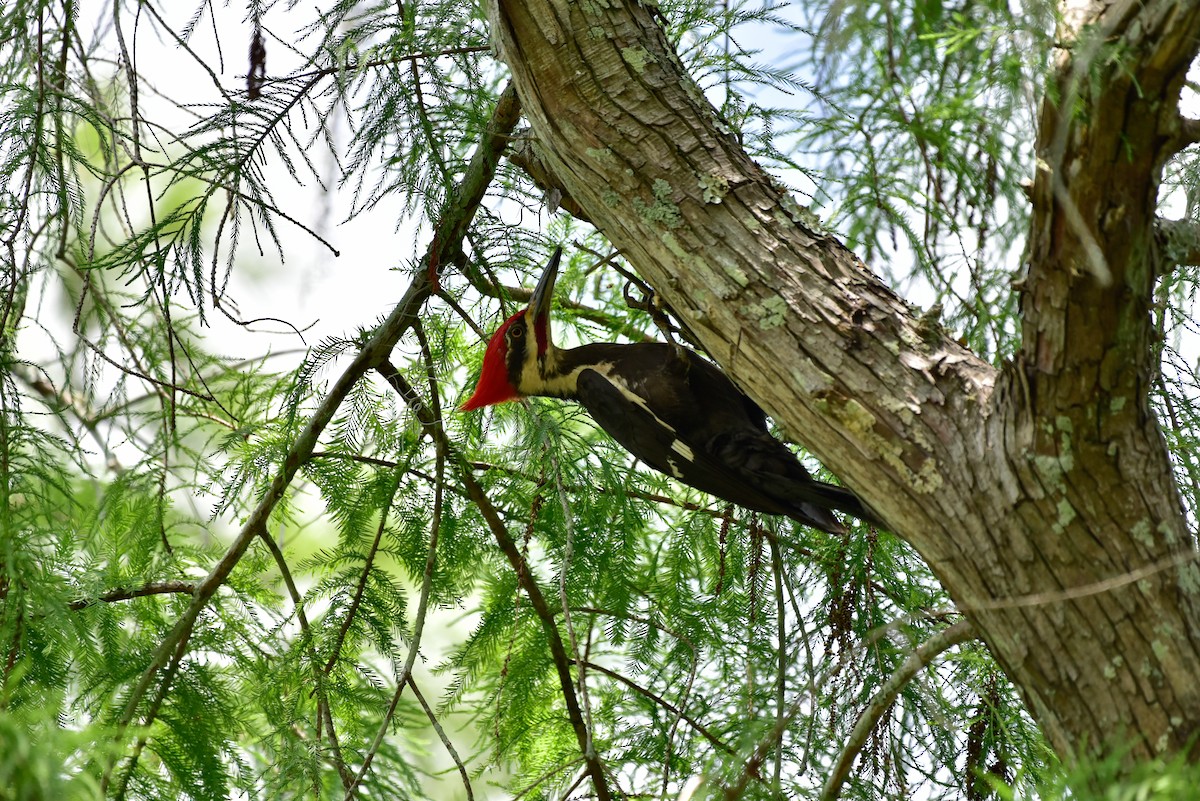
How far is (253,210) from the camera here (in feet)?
8.52

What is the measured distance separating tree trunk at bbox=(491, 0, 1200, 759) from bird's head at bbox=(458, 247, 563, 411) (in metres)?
0.96

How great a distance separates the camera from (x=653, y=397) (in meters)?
3.33

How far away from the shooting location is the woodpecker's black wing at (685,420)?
2.96 metres

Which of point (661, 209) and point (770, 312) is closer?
point (770, 312)

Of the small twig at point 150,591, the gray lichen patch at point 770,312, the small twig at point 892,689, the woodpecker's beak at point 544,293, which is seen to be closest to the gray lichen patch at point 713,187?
the gray lichen patch at point 770,312

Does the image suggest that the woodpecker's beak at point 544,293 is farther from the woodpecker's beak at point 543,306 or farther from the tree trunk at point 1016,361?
the tree trunk at point 1016,361

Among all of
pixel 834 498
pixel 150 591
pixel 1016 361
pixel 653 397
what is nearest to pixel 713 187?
pixel 1016 361

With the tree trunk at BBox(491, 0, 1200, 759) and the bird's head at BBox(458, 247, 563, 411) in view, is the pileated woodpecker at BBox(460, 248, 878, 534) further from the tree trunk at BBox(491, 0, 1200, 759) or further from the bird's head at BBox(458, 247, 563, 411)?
the tree trunk at BBox(491, 0, 1200, 759)

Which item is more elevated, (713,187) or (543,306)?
(543,306)

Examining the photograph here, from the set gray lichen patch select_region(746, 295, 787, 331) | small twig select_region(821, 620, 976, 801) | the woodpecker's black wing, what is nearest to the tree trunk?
gray lichen patch select_region(746, 295, 787, 331)

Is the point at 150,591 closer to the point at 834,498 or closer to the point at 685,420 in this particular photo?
the point at 685,420

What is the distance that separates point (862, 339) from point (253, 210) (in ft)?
5.17

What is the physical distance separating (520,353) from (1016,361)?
2112 mm

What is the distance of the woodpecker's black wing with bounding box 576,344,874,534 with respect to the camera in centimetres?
296
